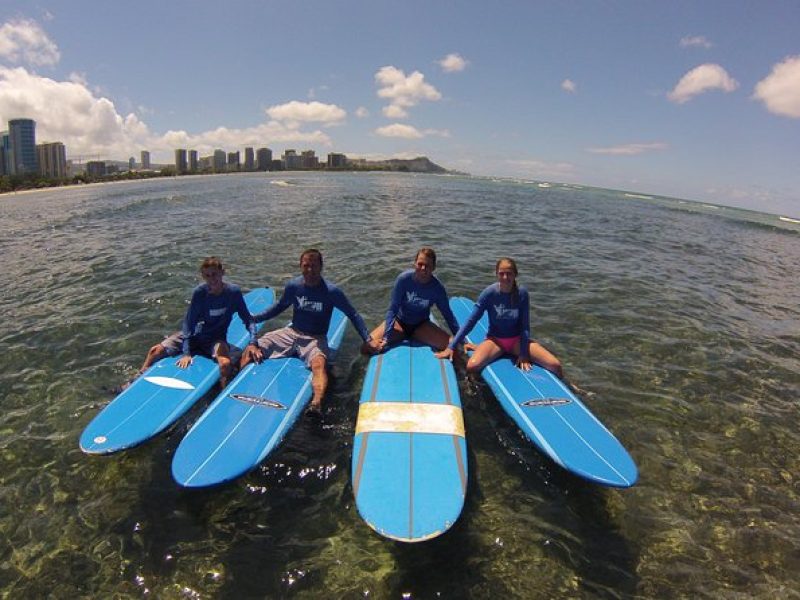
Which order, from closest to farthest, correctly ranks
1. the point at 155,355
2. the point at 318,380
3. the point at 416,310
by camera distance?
1. the point at 318,380
2. the point at 155,355
3. the point at 416,310

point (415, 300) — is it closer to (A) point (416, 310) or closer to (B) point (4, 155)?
(A) point (416, 310)

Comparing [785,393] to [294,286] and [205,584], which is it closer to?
[294,286]

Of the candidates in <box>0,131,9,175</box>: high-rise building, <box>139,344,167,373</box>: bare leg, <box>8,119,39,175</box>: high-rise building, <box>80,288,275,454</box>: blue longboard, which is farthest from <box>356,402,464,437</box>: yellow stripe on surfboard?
<box>0,131,9,175</box>: high-rise building

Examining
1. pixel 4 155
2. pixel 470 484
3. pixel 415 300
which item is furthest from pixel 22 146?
pixel 470 484

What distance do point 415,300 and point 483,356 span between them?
5.32 ft

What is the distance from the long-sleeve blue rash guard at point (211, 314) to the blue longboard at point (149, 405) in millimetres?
430

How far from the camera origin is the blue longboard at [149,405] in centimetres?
516

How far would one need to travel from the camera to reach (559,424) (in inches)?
225

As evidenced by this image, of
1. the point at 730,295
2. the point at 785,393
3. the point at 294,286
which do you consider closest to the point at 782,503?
the point at 785,393

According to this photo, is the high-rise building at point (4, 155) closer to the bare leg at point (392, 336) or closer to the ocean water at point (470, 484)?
the ocean water at point (470, 484)

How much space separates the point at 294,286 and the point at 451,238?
53.6ft

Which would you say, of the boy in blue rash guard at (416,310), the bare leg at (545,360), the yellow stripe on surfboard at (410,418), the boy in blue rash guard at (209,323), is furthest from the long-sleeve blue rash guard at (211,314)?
the bare leg at (545,360)

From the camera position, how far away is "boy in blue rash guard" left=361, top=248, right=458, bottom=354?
25.9ft

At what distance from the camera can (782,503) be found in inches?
216
